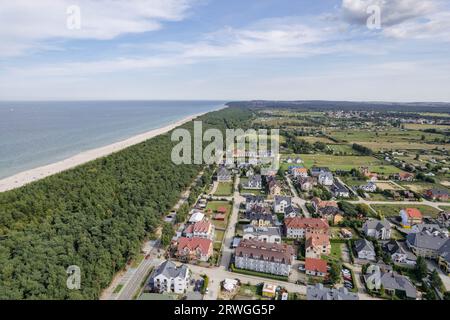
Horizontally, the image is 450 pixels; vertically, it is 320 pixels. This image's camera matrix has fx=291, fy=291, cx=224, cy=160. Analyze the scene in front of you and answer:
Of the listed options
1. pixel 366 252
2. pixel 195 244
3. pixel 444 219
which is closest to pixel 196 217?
pixel 195 244

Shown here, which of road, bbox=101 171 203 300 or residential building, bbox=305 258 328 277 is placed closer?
→ road, bbox=101 171 203 300

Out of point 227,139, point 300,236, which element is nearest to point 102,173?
point 300,236

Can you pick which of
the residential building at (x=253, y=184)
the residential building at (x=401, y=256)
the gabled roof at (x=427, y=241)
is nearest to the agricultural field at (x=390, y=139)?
the residential building at (x=253, y=184)

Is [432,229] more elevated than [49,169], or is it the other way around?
[49,169]

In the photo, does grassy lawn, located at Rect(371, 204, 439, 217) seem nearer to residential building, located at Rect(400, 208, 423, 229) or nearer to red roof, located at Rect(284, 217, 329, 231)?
residential building, located at Rect(400, 208, 423, 229)

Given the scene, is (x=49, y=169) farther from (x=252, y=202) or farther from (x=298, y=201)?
(x=298, y=201)

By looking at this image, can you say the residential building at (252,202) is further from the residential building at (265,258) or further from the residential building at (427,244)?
the residential building at (427,244)

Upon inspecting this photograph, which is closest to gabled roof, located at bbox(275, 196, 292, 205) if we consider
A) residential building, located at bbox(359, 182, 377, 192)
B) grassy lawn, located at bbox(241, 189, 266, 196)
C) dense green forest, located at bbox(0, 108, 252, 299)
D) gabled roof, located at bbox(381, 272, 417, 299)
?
grassy lawn, located at bbox(241, 189, 266, 196)
